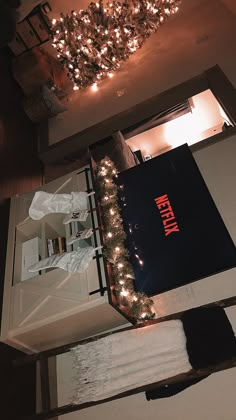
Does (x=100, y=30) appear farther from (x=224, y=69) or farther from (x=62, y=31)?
(x=224, y=69)

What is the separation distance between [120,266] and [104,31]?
3.69m

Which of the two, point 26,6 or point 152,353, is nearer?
point 152,353

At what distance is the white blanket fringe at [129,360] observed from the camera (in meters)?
2.47

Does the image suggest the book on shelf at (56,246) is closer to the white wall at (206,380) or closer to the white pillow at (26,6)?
the white wall at (206,380)

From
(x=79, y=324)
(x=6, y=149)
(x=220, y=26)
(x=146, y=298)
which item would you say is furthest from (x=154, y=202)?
(x=220, y=26)

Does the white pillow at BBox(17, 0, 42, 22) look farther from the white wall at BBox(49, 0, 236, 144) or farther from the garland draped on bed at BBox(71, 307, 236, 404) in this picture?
the garland draped on bed at BBox(71, 307, 236, 404)

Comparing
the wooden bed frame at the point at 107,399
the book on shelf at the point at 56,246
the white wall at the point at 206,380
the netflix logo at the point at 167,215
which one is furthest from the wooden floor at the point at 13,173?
the netflix logo at the point at 167,215

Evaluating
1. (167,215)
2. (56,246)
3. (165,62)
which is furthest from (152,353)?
(165,62)

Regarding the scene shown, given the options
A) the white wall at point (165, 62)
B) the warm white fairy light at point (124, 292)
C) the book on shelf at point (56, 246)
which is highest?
the white wall at point (165, 62)

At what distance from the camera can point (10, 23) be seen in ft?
9.61

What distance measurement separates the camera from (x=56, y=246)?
3.64 meters

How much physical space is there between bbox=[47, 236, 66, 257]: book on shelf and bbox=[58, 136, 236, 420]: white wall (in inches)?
43.7

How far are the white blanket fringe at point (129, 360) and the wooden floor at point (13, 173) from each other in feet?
2.55

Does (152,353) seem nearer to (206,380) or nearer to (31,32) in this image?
(206,380)
